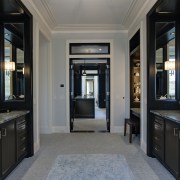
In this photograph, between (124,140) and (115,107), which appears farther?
(115,107)

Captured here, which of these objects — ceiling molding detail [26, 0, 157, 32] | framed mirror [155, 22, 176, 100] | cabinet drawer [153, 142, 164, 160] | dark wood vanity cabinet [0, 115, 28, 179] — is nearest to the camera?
dark wood vanity cabinet [0, 115, 28, 179]

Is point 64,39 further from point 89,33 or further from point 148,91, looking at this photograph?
point 148,91

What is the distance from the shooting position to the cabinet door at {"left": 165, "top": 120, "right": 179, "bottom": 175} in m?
2.86

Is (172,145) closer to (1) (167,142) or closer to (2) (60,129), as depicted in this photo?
(1) (167,142)

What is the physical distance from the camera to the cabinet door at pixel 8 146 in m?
2.85

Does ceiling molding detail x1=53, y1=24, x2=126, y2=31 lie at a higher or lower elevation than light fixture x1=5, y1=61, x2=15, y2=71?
higher

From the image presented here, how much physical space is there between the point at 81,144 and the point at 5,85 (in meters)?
2.22

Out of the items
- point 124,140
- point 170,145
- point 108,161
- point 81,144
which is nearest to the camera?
point 170,145

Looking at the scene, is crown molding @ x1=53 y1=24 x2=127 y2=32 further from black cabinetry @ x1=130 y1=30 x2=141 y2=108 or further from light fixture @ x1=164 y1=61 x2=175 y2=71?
light fixture @ x1=164 y1=61 x2=175 y2=71

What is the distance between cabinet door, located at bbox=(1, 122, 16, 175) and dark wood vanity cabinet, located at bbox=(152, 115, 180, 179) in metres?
2.41

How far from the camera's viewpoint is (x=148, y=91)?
161 inches

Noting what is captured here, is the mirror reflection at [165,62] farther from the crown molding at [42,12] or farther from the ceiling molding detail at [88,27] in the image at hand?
the crown molding at [42,12]

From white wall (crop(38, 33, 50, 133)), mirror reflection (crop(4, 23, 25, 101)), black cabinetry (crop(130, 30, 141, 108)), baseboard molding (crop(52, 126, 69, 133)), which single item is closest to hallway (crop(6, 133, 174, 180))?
baseboard molding (crop(52, 126, 69, 133))

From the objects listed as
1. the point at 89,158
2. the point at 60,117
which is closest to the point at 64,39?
the point at 60,117
